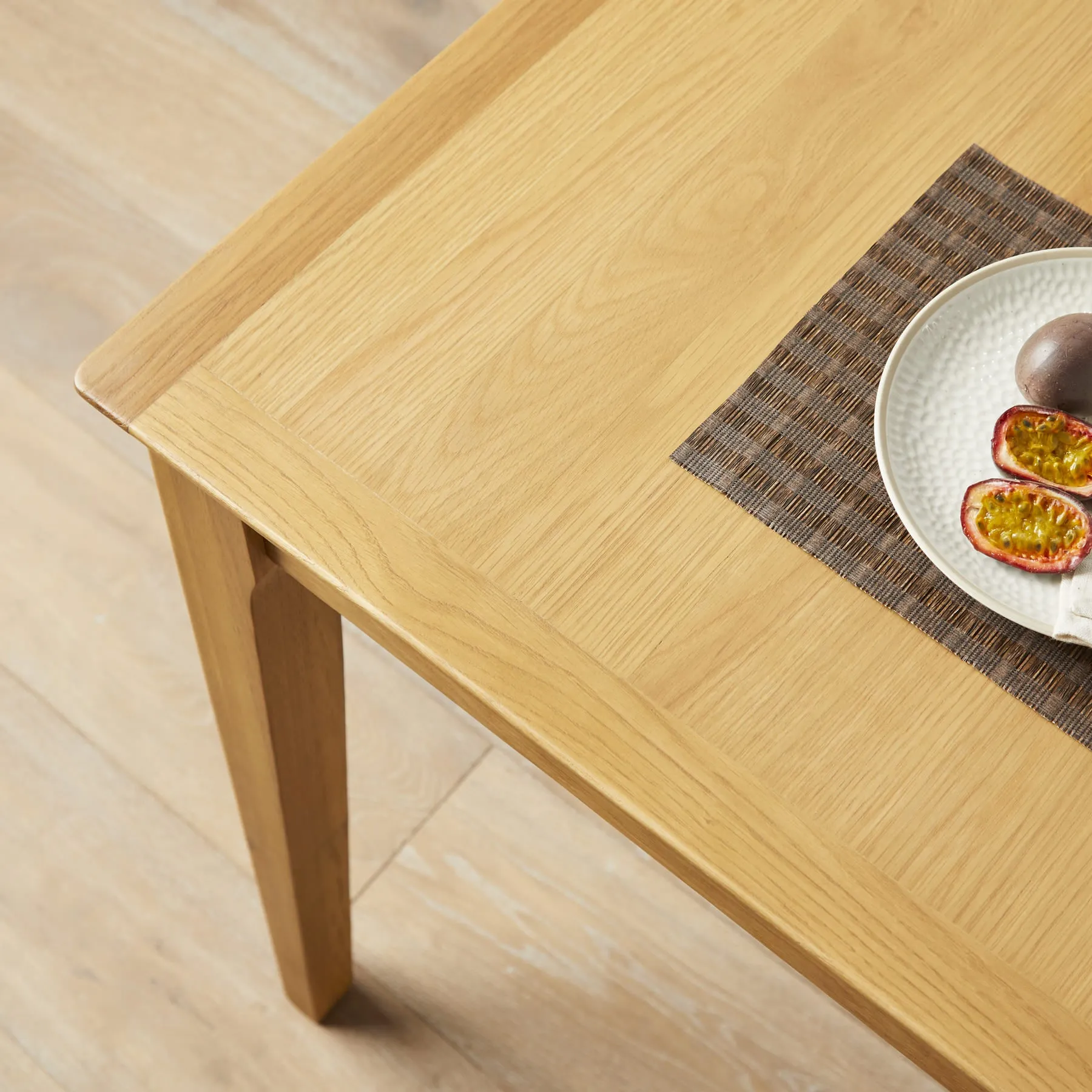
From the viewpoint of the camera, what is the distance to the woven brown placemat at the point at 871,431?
2.11ft

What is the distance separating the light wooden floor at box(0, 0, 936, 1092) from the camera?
1.22 m

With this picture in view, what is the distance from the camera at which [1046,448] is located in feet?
2.22

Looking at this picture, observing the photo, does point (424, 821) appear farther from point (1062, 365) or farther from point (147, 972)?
point (1062, 365)

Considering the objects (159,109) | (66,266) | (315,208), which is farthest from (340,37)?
(315,208)

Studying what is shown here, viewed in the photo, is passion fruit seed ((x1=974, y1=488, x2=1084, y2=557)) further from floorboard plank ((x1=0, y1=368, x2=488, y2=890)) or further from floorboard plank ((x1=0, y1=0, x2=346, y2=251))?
floorboard plank ((x1=0, y1=0, x2=346, y2=251))

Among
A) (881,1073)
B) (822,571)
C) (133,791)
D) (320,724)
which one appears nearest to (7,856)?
(133,791)

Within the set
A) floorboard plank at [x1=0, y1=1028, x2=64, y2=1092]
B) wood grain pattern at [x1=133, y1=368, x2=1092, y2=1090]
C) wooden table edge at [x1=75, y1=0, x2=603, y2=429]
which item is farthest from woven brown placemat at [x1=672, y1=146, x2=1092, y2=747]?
floorboard plank at [x1=0, y1=1028, x2=64, y2=1092]

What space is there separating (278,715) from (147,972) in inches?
20.2

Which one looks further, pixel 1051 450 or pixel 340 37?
pixel 340 37

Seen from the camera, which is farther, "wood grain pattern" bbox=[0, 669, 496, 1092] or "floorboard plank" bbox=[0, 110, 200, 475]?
"floorboard plank" bbox=[0, 110, 200, 475]

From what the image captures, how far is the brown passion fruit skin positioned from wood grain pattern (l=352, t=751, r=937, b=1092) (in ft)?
2.45

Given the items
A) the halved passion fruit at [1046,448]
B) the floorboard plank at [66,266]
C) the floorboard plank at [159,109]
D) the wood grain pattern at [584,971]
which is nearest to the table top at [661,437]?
the halved passion fruit at [1046,448]

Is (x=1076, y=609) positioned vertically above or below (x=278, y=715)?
above

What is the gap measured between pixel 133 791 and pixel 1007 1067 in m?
0.98
